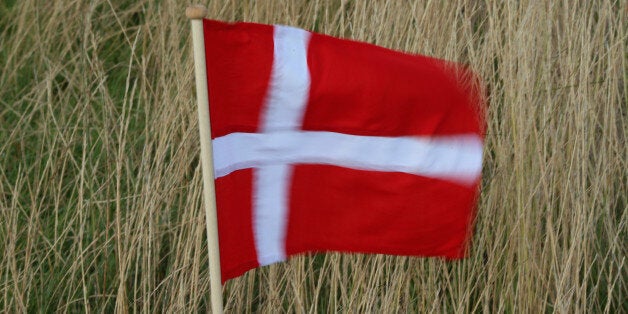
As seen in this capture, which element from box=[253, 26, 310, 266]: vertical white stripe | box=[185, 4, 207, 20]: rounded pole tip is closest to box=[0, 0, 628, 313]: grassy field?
box=[253, 26, 310, 266]: vertical white stripe

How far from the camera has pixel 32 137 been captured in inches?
120

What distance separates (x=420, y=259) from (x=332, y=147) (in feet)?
2.11

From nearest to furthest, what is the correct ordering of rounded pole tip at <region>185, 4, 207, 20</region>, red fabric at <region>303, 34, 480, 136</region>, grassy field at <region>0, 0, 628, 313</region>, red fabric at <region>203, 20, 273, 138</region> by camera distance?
1. rounded pole tip at <region>185, 4, 207, 20</region>
2. red fabric at <region>203, 20, 273, 138</region>
3. red fabric at <region>303, 34, 480, 136</region>
4. grassy field at <region>0, 0, 628, 313</region>

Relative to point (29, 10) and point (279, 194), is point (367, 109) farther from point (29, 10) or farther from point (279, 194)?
point (29, 10)

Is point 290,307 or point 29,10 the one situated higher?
point 29,10

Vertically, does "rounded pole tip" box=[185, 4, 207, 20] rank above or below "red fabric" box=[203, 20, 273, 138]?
above

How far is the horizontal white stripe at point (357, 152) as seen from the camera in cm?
177

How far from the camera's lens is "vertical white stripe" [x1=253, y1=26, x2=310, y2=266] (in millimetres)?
1786

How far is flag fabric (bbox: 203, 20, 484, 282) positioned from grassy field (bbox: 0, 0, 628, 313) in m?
0.41

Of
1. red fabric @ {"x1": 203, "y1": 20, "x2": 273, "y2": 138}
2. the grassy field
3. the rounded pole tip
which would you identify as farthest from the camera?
the grassy field

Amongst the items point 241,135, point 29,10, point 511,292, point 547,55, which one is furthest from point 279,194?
point 29,10

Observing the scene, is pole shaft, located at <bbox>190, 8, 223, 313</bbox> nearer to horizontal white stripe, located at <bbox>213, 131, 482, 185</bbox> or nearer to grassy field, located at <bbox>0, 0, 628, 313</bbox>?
horizontal white stripe, located at <bbox>213, 131, 482, 185</bbox>

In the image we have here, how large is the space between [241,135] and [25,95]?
5.01 feet

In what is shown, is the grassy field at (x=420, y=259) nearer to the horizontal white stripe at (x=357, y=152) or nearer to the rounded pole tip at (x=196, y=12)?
the horizontal white stripe at (x=357, y=152)
